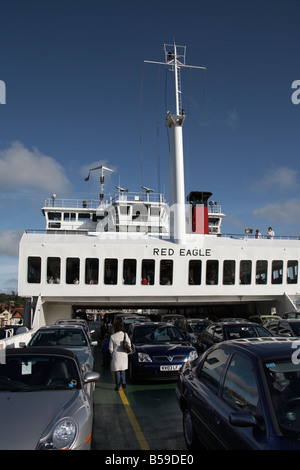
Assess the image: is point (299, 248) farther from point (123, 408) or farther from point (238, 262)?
point (123, 408)

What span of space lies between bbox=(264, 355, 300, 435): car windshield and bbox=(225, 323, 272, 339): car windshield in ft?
25.2

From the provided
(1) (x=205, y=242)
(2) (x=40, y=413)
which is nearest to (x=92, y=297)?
(1) (x=205, y=242)

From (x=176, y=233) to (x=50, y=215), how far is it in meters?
12.3

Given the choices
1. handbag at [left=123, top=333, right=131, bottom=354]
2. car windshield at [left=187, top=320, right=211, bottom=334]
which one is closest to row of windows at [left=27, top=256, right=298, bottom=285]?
car windshield at [left=187, top=320, right=211, bottom=334]

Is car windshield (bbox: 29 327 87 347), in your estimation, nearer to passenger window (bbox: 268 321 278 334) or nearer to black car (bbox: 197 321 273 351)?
black car (bbox: 197 321 273 351)

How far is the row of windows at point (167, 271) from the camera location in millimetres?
21203

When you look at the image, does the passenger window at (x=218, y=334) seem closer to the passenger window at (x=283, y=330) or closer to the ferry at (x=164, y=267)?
the passenger window at (x=283, y=330)

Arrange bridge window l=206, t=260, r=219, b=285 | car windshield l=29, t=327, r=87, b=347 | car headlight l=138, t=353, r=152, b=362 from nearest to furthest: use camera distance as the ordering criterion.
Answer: car headlight l=138, t=353, r=152, b=362
car windshield l=29, t=327, r=87, b=347
bridge window l=206, t=260, r=219, b=285

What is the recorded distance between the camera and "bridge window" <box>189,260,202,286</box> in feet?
73.2

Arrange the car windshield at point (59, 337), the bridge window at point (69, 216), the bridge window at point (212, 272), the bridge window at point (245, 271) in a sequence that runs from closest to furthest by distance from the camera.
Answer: the car windshield at point (59, 337) < the bridge window at point (212, 272) < the bridge window at point (245, 271) < the bridge window at point (69, 216)

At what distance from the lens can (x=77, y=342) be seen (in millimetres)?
10398

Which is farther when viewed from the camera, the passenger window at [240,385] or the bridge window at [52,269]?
the bridge window at [52,269]

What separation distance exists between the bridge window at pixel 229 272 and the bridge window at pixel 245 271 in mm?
633

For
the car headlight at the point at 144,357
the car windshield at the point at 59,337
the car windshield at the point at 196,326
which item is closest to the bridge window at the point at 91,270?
the car windshield at the point at 196,326
